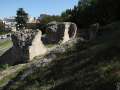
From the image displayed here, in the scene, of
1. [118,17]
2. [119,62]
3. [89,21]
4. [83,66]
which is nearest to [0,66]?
[83,66]

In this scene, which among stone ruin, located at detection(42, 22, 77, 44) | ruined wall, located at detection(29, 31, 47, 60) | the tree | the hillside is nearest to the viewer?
the hillside

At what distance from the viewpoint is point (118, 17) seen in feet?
127

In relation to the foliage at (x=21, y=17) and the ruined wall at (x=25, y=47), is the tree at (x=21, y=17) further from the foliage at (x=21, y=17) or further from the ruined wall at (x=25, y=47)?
the ruined wall at (x=25, y=47)

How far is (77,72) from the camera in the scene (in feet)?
50.3

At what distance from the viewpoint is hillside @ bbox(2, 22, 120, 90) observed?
13367 millimetres

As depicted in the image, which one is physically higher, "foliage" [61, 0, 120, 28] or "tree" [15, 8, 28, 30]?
"foliage" [61, 0, 120, 28]

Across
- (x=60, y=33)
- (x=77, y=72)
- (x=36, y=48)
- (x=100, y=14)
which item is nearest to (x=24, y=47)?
(x=36, y=48)

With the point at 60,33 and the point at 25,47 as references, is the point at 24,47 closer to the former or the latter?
the point at 25,47

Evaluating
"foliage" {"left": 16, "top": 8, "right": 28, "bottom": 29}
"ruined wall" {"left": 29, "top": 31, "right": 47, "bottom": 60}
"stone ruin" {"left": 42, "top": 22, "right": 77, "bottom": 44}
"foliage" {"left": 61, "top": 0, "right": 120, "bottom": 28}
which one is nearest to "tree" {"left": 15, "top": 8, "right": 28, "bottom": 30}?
"foliage" {"left": 16, "top": 8, "right": 28, "bottom": 29}

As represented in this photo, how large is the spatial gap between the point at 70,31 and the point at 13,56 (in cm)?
694

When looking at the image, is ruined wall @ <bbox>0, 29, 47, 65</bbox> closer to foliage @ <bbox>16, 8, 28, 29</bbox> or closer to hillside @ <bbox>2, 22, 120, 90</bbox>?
hillside @ <bbox>2, 22, 120, 90</bbox>

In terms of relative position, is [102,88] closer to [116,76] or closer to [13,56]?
[116,76]

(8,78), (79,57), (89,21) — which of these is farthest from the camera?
(89,21)

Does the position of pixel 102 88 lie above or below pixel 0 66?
above
